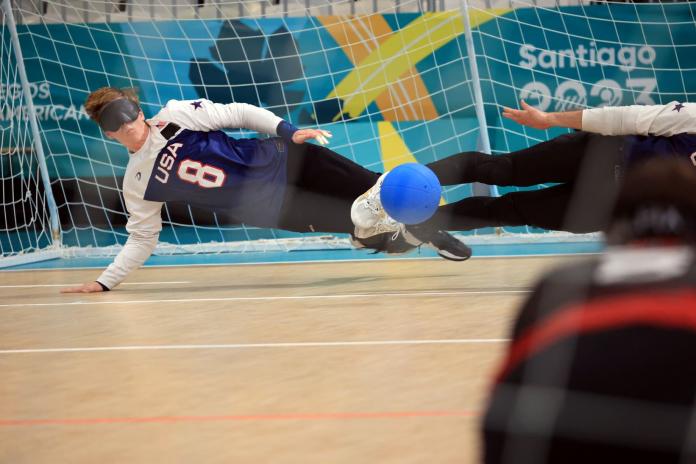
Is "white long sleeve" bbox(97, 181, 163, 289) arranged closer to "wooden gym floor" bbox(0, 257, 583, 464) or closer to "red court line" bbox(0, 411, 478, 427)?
"wooden gym floor" bbox(0, 257, 583, 464)

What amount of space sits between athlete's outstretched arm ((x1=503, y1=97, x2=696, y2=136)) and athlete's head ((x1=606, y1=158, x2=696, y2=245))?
274 centimetres

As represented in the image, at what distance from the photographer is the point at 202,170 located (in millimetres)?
4586

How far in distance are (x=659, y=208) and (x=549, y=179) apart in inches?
123

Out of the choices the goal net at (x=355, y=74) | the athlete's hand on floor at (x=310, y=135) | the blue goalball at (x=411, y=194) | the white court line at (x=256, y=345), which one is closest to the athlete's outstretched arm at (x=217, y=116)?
the athlete's hand on floor at (x=310, y=135)

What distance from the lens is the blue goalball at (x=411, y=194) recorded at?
13.5 feet

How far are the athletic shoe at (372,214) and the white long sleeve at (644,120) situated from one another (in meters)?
1.09

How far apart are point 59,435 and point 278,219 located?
284cm

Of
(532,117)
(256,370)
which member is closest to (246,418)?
(256,370)

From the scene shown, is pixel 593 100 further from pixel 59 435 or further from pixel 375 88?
pixel 59 435

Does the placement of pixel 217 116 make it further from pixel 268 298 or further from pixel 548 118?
pixel 548 118

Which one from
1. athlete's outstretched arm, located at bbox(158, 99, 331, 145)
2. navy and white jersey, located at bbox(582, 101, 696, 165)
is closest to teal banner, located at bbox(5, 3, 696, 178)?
athlete's outstretched arm, located at bbox(158, 99, 331, 145)

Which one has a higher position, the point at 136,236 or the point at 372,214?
the point at 372,214

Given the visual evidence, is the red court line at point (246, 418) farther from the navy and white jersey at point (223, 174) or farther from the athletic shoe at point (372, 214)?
the navy and white jersey at point (223, 174)

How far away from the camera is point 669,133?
3752mm
